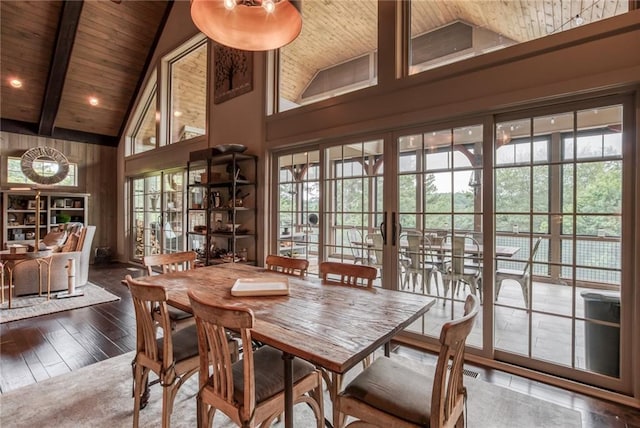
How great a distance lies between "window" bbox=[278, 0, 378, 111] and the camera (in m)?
3.37

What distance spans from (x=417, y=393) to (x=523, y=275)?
1.77 metres

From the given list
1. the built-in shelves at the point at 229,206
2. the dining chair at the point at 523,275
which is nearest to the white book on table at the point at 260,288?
the dining chair at the point at 523,275

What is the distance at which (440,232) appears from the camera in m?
2.94

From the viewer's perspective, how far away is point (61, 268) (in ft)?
15.6

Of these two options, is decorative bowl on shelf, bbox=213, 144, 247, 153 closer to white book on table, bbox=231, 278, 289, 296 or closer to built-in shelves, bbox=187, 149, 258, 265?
built-in shelves, bbox=187, 149, 258, 265

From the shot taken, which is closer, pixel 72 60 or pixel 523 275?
pixel 523 275

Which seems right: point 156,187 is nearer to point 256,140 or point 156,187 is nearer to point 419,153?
point 256,140

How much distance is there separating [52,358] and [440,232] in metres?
3.65

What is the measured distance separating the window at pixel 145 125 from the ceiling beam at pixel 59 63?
1.39 metres

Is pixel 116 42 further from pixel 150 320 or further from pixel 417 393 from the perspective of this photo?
pixel 417 393

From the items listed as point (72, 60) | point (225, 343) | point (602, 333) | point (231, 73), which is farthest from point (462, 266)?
point (72, 60)

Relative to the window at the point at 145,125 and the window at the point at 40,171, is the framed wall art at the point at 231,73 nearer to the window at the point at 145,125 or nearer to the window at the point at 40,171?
the window at the point at 145,125

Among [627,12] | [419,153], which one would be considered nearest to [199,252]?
[419,153]

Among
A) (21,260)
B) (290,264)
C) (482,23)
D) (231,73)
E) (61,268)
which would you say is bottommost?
(61,268)
